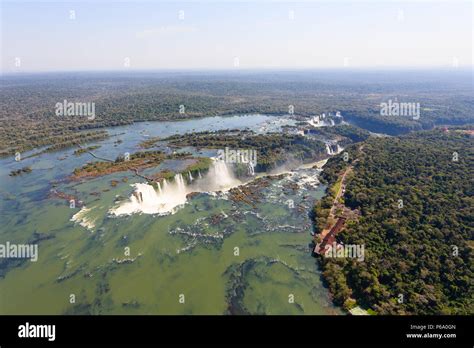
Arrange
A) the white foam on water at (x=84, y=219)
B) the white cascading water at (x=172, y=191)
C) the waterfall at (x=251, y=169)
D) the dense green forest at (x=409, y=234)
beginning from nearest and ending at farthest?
1. the dense green forest at (x=409, y=234)
2. the white foam on water at (x=84, y=219)
3. the white cascading water at (x=172, y=191)
4. the waterfall at (x=251, y=169)

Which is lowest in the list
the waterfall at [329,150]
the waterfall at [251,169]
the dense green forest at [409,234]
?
the dense green forest at [409,234]

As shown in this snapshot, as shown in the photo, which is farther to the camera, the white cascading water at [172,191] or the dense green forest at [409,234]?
the white cascading water at [172,191]

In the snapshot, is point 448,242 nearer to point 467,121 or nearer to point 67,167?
point 67,167

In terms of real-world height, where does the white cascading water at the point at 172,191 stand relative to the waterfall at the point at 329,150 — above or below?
below

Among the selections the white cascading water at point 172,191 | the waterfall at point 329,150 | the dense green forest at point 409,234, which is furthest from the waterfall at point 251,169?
the waterfall at point 329,150

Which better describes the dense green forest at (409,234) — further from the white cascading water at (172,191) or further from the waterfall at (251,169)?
the white cascading water at (172,191)

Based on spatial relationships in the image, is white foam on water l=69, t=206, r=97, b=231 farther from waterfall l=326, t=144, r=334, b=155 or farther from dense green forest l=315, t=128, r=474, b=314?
waterfall l=326, t=144, r=334, b=155

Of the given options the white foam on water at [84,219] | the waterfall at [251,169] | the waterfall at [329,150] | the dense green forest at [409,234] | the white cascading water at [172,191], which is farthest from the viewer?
the waterfall at [329,150]
